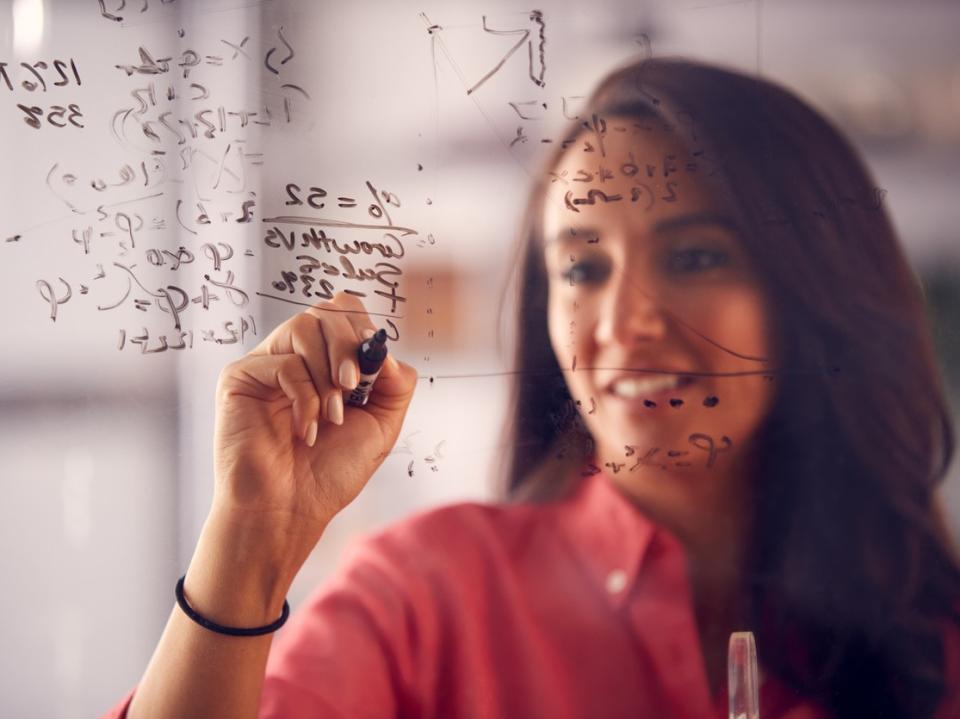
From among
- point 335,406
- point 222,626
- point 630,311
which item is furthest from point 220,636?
point 630,311

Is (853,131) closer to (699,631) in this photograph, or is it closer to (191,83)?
(699,631)

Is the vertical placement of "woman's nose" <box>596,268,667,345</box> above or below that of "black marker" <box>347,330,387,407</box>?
above

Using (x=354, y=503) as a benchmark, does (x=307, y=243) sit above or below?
above

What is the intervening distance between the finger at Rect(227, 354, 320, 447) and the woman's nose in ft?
0.87

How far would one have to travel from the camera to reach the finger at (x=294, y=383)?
81 centimetres

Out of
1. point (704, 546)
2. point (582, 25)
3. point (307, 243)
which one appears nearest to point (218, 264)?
point (307, 243)

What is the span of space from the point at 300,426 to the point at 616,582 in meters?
0.32

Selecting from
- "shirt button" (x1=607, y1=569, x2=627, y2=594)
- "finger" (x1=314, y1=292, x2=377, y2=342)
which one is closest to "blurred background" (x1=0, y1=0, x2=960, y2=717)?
"finger" (x1=314, y1=292, x2=377, y2=342)

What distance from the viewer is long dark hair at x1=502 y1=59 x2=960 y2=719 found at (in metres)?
0.85

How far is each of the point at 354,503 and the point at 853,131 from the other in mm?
569

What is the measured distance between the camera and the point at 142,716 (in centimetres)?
80

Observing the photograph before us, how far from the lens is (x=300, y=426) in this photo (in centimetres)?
81

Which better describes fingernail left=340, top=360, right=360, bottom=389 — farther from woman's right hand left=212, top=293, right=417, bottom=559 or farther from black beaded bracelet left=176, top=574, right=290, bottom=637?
black beaded bracelet left=176, top=574, right=290, bottom=637

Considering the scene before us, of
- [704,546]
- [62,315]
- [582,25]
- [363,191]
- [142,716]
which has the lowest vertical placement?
[142,716]
